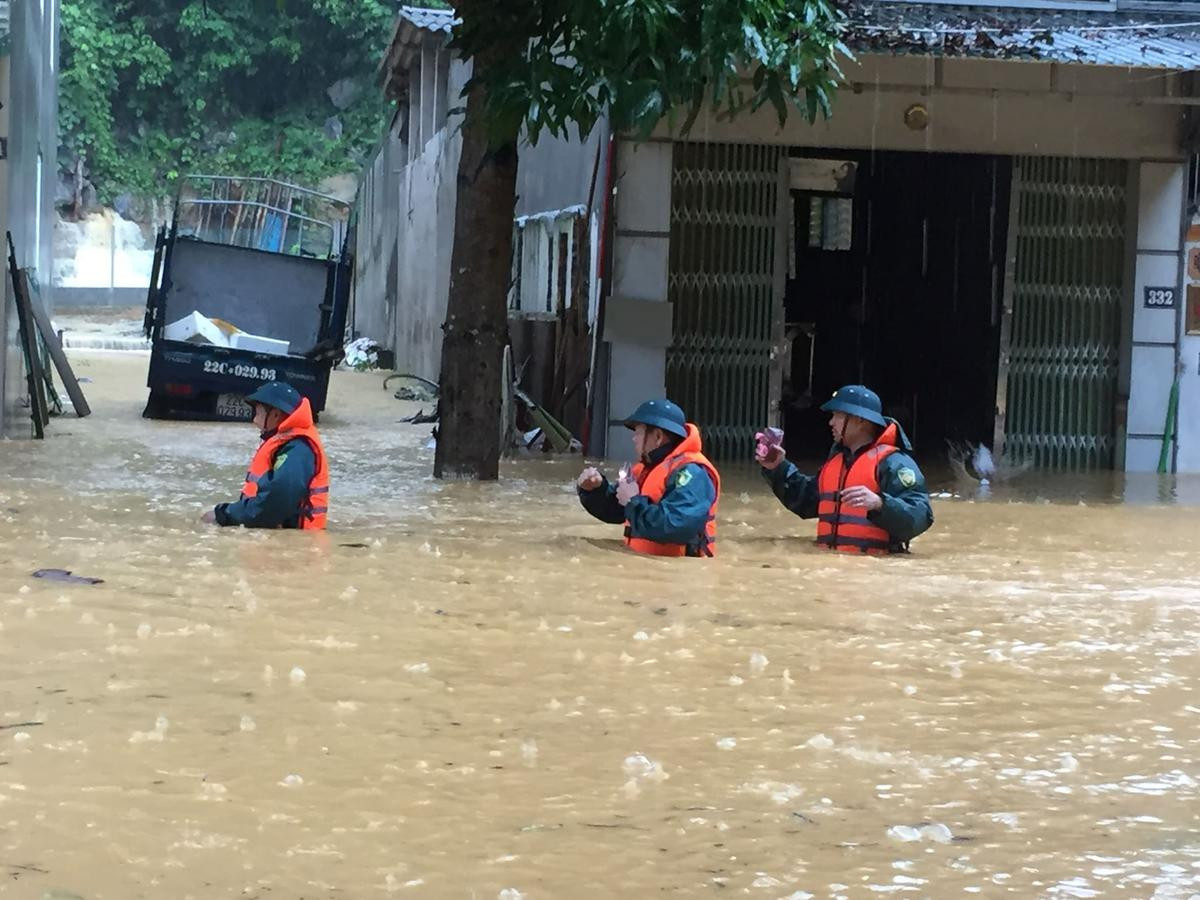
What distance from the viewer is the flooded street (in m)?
3.95

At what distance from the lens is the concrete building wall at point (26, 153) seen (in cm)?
1519

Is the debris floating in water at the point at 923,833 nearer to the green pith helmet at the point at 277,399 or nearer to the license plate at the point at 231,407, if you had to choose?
the green pith helmet at the point at 277,399

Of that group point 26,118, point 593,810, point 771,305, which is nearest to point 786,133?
point 771,305

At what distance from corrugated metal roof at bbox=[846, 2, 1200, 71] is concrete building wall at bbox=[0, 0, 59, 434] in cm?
723

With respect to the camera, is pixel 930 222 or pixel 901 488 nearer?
pixel 901 488

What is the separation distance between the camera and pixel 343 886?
3725mm

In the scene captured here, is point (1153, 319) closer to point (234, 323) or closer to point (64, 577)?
point (234, 323)

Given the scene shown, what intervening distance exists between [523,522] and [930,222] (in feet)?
30.5

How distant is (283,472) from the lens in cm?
888

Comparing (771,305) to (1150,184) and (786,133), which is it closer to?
(786,133)

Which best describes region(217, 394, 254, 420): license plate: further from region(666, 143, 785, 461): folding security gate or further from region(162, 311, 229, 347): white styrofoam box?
region(666, 143, 785, 461): folding security gate

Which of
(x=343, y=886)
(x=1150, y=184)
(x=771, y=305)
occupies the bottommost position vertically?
(x=343, y=886)

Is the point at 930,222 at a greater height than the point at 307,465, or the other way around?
the point at 930,222

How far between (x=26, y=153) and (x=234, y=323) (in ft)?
10.0
